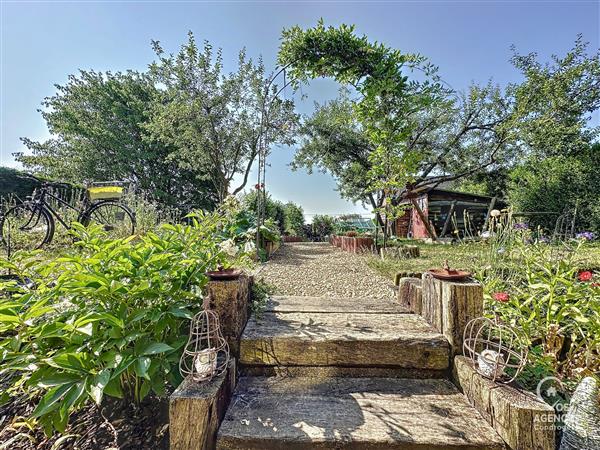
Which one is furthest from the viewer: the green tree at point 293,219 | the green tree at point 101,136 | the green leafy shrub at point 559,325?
the green tree at point 101,136

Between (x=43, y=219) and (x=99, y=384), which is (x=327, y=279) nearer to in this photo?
(x=99, y=384)

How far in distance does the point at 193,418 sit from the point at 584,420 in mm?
1548

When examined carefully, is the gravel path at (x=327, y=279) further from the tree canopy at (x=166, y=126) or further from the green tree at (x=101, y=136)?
the green tree at (x=101, y=136)

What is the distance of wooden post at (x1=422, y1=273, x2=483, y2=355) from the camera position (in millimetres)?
1396

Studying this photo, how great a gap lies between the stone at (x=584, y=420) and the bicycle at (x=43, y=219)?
4.10 meters

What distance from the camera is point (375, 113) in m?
4.80

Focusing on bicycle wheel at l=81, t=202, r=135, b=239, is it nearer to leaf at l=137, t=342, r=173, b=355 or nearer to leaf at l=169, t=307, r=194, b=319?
leaf at l=169, t=307, r=194, b=319

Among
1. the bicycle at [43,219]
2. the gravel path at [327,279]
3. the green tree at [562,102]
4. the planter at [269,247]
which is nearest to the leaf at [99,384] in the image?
the gravel path at [327,279]

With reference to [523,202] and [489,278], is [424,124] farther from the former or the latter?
[489,278]

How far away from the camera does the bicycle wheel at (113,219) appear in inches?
174

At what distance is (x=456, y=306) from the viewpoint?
4.67ft

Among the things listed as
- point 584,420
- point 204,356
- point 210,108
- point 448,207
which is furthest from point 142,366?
point 448,207

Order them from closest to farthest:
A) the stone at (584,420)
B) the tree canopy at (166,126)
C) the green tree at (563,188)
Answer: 1. the stone at (584,420)
2. the green tree at (563,188)
3. the tree canopy at (166,126)

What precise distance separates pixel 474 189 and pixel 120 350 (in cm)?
1890
